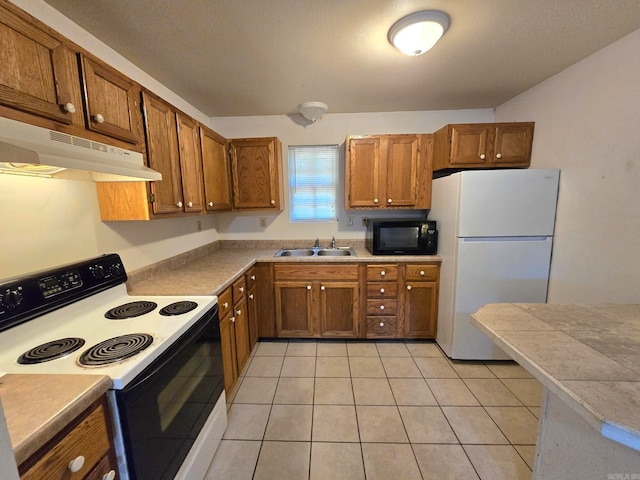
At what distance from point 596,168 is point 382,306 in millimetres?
1889

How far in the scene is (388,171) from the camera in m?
2.64

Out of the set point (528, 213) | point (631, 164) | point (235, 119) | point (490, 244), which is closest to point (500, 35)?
point (631, 164)

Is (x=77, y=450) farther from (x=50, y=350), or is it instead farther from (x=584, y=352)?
(x=584, y=352)

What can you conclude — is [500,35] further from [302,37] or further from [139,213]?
[139,213]

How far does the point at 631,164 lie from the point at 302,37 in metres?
2.12

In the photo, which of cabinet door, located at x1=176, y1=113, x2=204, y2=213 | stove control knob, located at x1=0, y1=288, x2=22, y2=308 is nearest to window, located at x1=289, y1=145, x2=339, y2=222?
cabinet door, located at x1=176, y1=113, x2=204, y2=213

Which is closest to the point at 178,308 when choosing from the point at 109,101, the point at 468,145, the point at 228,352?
the point at 228,352

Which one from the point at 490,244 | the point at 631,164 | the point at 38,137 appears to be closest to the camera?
the point at 38,137

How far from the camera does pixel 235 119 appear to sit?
2957 millimetres

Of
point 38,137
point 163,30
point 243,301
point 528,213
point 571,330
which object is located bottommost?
point 243,301

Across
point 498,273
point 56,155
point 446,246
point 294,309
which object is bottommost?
point 294,309

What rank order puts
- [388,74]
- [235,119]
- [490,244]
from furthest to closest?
1. [235,119]
2. [490,244]
3. [388,74]

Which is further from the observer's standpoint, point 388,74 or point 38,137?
point 388,74

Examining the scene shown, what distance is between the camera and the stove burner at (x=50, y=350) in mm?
924
